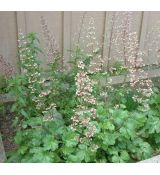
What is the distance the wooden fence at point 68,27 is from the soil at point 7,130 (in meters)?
0.48

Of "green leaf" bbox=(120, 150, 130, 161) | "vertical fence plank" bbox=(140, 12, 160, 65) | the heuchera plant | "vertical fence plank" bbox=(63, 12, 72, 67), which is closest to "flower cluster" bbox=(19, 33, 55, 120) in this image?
the heuchera plant

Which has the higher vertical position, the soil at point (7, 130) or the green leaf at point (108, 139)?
the green leaf at point (108, 139)

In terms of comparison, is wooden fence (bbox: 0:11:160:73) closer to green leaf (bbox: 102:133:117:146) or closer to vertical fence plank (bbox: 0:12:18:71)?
vertical fence plank (bbox: 0:12:18:71)

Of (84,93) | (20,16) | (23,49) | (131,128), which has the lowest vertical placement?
(131,128)

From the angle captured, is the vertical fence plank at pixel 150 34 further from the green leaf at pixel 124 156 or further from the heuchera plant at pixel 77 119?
the green leaf at pixel 124 156

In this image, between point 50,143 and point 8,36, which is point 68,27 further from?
point 50,143

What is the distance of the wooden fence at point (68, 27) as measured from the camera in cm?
306

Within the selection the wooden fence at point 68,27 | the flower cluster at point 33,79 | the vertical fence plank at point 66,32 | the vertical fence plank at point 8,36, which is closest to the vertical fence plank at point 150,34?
the wooden fence at point 68,27

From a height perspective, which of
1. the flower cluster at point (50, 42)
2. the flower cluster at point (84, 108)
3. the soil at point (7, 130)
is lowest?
the soil at point (7, 130)

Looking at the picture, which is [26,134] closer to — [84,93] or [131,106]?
[84,93]

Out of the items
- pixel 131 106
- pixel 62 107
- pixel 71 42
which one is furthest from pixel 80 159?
pixel 71 42

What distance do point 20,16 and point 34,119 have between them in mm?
955

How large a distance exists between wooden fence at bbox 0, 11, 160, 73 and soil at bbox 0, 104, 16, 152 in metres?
0.48

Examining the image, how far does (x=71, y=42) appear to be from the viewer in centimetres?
329
